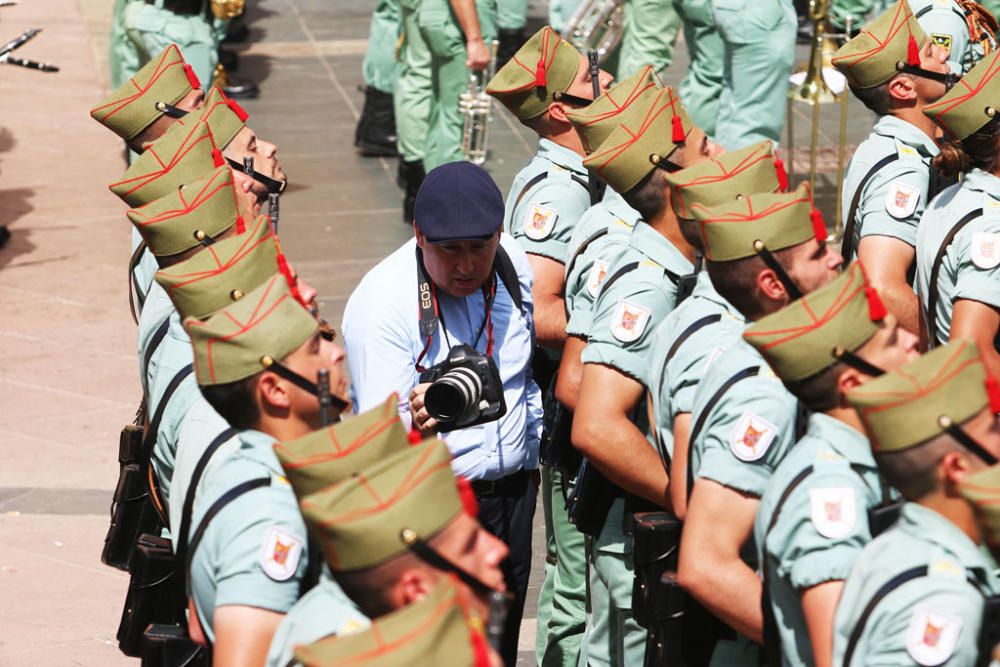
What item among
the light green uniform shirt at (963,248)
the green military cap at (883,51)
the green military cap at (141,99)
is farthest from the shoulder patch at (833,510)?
the green military cap at (141,99)

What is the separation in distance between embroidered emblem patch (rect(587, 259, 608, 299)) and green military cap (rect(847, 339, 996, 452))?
1816 mm

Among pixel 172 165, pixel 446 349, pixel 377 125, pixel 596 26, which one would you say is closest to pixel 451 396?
pixel 446 349

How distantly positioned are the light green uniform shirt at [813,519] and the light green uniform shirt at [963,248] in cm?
157

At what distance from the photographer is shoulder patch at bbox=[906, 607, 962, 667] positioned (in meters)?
2.93

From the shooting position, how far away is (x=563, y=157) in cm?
575

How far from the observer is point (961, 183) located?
5.09 meters

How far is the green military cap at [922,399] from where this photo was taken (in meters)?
3.06

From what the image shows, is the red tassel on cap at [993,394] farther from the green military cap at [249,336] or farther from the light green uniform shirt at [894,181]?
the light green uniform shirt at [894,181]

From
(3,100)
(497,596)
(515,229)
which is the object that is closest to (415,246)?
(515,229)

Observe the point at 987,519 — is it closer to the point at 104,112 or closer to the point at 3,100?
the point at 104,112

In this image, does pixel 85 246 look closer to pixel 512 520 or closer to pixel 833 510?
pixel 512 520

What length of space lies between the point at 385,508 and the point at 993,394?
1213mm

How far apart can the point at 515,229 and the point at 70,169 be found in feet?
24.5

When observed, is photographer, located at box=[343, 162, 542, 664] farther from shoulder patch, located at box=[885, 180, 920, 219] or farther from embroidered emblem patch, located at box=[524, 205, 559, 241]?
shoulder patch, located at box=[885, 180, 920, 219]
